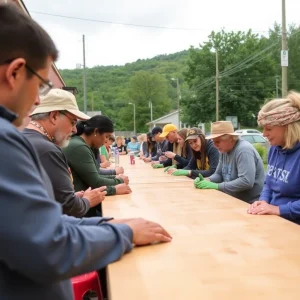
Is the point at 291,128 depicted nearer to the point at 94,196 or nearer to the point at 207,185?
the point at 207,185

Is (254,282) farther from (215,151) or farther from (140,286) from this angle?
(215,151)

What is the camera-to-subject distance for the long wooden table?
1.17 metres

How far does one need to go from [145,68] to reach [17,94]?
7449cm

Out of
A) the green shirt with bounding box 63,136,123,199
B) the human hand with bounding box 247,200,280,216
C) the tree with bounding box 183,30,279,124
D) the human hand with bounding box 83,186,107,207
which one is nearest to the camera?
the human hand with bounding box 247,200,280,216

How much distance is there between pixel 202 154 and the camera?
4914mm

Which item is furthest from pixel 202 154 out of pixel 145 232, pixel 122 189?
pixel 145 232

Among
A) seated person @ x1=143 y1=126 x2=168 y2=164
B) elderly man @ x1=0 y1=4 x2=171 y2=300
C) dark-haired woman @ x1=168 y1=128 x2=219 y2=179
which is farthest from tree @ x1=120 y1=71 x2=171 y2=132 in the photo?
elderly man @ x1=0 y1=4 x2=171 y2=300

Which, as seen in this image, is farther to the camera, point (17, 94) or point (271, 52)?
point (271, 52)

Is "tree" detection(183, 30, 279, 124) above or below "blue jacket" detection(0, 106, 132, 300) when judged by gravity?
above

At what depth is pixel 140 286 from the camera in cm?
121

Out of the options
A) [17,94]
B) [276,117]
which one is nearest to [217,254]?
[17,94]

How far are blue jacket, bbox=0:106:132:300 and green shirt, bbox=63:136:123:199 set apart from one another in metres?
2.27

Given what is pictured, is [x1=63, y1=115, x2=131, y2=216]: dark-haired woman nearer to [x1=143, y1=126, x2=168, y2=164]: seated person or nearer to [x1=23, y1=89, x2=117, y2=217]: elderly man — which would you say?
[x1=23, y1=89, x2=117, y2=217]: elderly man

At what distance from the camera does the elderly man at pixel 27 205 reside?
787 millimetres
